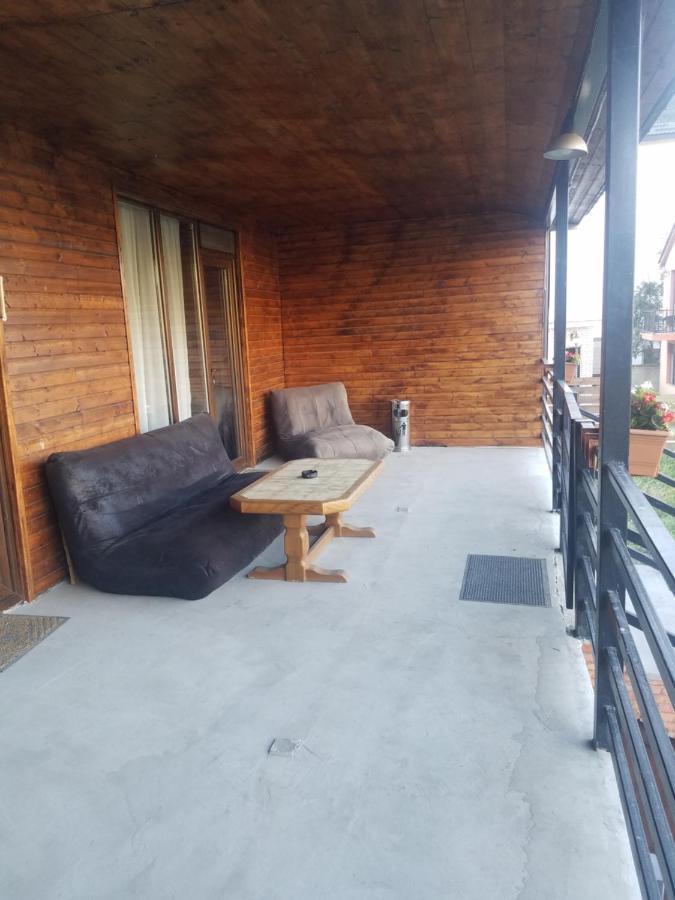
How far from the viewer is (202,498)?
4449mm

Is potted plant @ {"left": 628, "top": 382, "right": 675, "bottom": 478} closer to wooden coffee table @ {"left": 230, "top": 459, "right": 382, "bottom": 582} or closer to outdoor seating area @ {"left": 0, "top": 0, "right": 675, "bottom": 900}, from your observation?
outdoor seating area @ {"left": 0, "top": 0, "right": 675, "bottom": 900}

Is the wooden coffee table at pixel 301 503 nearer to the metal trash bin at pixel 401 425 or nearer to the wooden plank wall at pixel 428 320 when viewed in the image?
the metal trash bin at pixel 401 425

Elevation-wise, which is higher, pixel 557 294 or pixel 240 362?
pixel 557 294

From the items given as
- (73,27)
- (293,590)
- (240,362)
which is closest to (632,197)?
(73,27)

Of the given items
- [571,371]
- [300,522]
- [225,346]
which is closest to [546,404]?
[571,371]

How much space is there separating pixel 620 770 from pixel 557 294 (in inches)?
131

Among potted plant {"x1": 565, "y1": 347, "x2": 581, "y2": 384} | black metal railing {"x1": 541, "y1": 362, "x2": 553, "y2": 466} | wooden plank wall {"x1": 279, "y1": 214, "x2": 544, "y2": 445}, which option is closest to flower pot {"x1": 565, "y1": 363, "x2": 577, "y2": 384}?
potted plant {"x1": 565, "y1": 347, "x2": 581, "y2": 384}

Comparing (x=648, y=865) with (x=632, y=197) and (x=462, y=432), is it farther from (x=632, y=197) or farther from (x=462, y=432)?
(x=462, y=432)

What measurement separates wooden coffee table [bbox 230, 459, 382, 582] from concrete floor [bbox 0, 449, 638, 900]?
0.19 m

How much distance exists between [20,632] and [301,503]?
1.47m

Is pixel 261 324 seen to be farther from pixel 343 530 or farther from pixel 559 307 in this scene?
pixel 559 307

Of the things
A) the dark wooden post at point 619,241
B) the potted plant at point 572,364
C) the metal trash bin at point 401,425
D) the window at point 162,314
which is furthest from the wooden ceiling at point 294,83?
the metal trash bin at point 401,425

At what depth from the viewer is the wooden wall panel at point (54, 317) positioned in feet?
11.8

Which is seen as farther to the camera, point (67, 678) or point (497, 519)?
point (497, 519)
